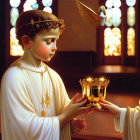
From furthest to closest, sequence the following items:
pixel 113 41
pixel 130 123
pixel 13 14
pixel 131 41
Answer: pixel 13 14 < pixel 113 41 < pixel 131 41 < pixel 130 123

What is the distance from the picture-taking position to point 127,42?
8.20 metres

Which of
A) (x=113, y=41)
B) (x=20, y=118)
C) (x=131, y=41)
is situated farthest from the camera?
(x=113, y=41)

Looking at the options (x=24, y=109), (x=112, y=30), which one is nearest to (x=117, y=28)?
(x=112, y=30)

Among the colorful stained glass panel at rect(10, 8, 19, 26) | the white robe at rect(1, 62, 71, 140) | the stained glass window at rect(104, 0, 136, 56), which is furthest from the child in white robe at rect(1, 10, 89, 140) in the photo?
the colorful stained glass panel at rect(10, 8, 19, 26)

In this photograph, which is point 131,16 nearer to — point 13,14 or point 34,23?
point 13,14

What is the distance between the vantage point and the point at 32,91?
130 cm

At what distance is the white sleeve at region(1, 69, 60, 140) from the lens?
48.6 inches

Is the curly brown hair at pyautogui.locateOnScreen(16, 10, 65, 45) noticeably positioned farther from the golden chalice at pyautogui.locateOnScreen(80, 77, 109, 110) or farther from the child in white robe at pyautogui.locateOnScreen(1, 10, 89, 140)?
the golden chalice at pyautogui.locateOnScreen(80, 77, 109, 110)

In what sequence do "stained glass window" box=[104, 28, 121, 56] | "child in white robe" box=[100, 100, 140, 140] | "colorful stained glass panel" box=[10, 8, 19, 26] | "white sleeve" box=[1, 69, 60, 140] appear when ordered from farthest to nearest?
"colorful stained glass panel" box=[10, 8, 19, 26] < "stained glass window" box=[104, 28, 121, 56] < "child in white robe" box=[100, 100, 140, 140] < "white sleeve" box=[1, 69, 60, 140]

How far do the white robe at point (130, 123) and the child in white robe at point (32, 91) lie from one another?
0.74 feet

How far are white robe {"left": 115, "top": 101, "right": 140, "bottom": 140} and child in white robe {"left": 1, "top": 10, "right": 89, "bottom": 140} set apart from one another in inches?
8.9

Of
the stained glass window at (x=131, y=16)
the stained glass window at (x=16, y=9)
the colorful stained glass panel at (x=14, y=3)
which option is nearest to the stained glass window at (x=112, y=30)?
the stained glass window at (x=131, y=16)

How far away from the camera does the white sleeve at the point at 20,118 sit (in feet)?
4.05

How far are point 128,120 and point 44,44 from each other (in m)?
0.60
